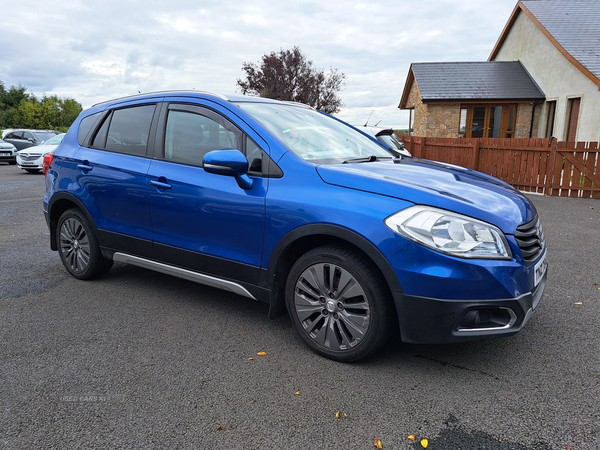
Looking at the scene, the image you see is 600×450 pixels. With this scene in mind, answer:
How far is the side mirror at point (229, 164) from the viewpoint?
3.15m

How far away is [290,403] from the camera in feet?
8.64

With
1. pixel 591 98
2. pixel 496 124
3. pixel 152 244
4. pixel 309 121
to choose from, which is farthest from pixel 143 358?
pixel 496 124

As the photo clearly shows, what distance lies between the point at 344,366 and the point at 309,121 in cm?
205

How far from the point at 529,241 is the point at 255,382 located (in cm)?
191

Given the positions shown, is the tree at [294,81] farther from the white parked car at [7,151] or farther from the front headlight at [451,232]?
the front headlight at [451,232]

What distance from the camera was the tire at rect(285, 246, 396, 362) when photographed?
2.82 metres

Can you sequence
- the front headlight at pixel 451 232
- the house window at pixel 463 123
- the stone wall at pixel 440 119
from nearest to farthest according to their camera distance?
the front headlight at pixel 451 232
the stone wall at pixel 440 119
the house window at pixel 463 123

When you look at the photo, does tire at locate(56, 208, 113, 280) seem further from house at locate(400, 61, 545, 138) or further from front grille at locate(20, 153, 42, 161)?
house at locate(400, 61, 545, 138)

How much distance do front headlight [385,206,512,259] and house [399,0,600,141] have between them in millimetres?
16100

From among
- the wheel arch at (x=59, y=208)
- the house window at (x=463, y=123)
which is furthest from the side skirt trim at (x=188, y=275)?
the house window at (x=463, y=123)

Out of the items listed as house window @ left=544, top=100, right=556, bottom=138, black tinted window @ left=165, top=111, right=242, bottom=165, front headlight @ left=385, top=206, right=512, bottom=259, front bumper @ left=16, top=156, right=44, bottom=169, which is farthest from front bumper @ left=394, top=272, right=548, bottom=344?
front bumper @ left=16, top=156, right=44, bottom=169

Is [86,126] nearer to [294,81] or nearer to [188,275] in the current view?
[188,275]

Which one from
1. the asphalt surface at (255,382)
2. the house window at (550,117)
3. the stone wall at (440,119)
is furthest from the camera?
the stone wall at (440,119)

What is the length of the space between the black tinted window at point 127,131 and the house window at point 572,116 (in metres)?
16.9
